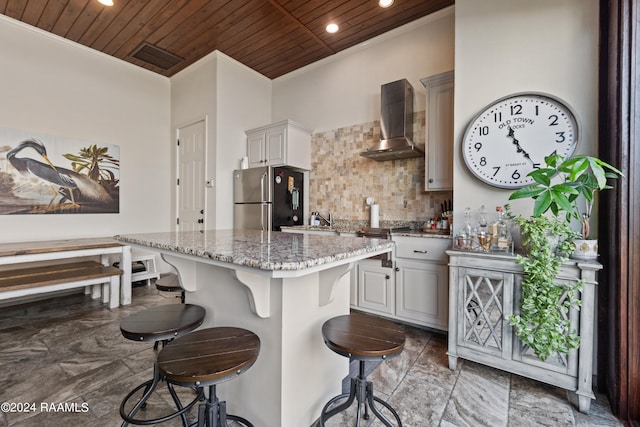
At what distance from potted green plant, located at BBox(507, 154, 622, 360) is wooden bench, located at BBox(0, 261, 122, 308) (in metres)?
3.74

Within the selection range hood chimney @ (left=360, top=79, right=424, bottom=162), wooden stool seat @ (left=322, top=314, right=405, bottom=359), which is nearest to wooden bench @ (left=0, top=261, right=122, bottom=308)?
wooden stool seat @ (left=322, top=314, right=405, bottom=359)

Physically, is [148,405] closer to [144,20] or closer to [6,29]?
[144,20]

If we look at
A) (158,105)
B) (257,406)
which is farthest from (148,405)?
(158,105)

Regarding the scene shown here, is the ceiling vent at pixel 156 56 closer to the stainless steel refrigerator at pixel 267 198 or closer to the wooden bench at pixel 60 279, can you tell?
the stainless steel refrigerator at pixel 267 198

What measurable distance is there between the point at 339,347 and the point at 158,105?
4.70 metres

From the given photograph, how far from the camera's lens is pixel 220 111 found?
12.4ft

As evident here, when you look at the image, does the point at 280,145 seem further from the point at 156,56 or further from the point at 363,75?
the point at 156,56

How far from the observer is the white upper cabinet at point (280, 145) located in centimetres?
366

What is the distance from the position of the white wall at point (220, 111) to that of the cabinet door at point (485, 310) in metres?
3.10

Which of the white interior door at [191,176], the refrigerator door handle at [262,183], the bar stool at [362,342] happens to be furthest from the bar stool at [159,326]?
the white interior door at [191,176]

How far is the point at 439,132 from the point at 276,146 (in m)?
2.06

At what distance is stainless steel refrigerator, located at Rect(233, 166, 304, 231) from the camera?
355 centimetres

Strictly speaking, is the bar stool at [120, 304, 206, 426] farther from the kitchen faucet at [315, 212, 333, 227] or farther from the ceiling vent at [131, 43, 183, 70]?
the ceiling vent at [131, 43, 183, 70]

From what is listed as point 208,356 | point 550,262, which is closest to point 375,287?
point 550,262
